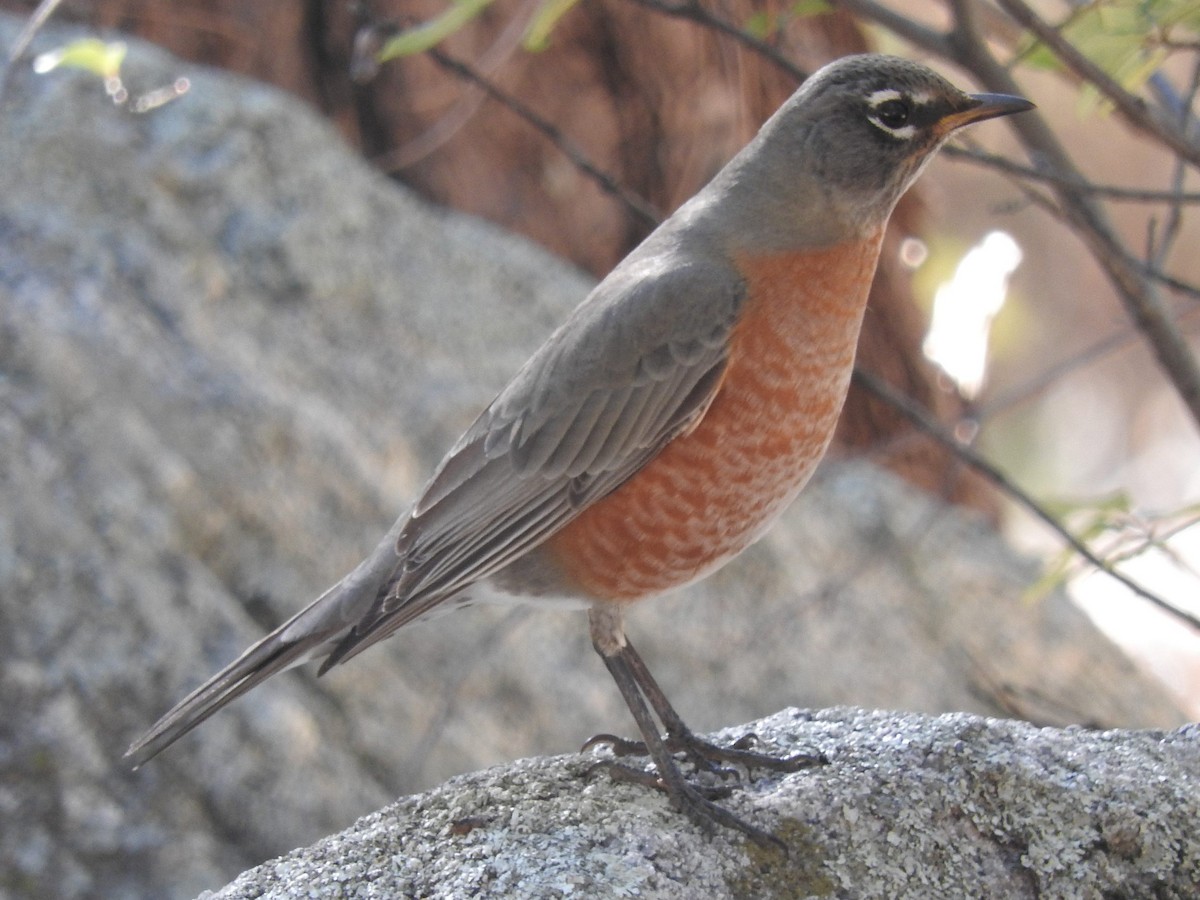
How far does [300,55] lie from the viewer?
5605mm

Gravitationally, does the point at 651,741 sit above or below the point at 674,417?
below

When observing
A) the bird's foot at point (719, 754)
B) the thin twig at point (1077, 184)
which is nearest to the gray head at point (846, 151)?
the thin twig at point (1077, 184)

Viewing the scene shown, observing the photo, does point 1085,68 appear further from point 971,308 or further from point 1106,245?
point 971,308

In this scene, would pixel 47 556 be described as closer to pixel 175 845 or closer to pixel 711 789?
pixel 175 845

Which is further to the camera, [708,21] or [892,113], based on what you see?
[708,21]

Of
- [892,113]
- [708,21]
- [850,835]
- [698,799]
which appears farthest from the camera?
[708,21]

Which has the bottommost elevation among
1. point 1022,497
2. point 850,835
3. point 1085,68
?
point 850,835

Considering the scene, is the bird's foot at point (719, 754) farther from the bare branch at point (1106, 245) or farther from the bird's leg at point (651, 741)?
the bare branch at point (1106, 245)

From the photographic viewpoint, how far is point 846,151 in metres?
3.11

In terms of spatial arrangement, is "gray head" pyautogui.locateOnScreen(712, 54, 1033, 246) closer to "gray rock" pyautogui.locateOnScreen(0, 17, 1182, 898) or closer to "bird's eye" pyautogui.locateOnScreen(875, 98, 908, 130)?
"bird's eye" pyautogui.locateOnScreen(875, 98, 908, 130)

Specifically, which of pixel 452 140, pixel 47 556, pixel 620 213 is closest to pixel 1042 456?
pixel 620 213

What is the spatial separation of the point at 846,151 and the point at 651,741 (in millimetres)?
1364

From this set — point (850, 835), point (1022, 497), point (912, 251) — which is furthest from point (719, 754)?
point (912, 251)

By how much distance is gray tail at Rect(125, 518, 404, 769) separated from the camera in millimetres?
2711
